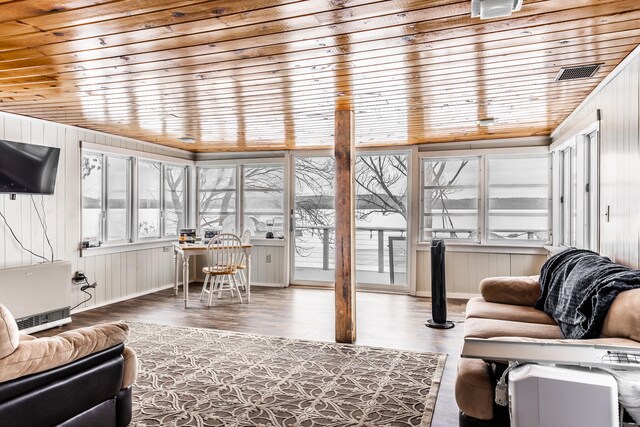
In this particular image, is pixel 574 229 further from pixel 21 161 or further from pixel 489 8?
pixel 21 161

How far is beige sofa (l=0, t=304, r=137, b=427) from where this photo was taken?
169 cm

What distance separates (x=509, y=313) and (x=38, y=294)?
4.53 meters

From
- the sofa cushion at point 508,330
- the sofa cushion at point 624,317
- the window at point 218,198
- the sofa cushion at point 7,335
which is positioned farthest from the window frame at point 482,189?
the sofa cushion at point 7,335

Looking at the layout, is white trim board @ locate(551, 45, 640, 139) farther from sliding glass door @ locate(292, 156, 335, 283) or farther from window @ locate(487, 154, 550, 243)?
sliding glass door @ locate(292, 156, 335, 283)

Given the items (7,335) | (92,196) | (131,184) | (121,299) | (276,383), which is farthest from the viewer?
(131,184)

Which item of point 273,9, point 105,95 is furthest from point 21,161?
point 273,9

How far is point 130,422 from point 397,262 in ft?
15.6

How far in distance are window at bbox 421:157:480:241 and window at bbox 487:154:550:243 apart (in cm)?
22

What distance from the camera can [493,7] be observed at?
1.85 meters

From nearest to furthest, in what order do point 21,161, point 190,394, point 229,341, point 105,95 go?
point 190,394 → point 105,95 → point 229,341 → point 21,161

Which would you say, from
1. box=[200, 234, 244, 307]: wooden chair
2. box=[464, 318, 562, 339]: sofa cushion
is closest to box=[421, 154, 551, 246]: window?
box=[200, 234, 244, 307]: wooden chair

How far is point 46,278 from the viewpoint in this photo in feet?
14.5

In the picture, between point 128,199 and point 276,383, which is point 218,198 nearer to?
point 128,199

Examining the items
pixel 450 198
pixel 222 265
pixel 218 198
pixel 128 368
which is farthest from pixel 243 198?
pixel 128 368
